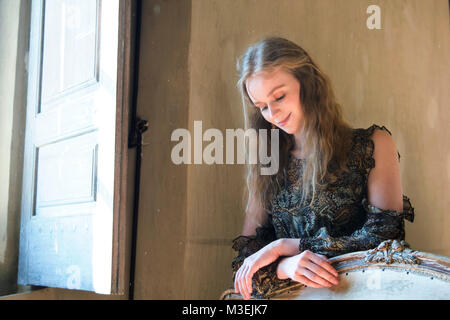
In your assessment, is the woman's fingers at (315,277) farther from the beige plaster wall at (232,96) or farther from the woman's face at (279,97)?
the woman's face at (279,97)

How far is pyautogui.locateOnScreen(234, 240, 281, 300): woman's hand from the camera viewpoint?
1.38m

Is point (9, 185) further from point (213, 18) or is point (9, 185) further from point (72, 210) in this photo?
point (213, 18)

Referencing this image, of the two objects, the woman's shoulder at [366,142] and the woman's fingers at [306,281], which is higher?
the woman's shoulder at [366,142]

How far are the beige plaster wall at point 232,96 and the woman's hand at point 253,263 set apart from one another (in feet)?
0.72

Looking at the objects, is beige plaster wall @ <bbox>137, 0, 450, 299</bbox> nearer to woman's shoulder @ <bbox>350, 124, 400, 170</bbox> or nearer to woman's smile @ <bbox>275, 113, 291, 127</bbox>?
woman's shoulder @ <bbox>350, 124, 400, 170</bbox>

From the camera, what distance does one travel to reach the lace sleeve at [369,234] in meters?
1.27

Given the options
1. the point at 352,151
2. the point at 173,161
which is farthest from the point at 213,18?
the point at 352,151

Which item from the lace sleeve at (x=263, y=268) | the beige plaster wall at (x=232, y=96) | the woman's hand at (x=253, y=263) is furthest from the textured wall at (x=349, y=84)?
the woman's hand at (x=253, y=263)

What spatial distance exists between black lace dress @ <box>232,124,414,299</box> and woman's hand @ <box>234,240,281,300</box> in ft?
0.05

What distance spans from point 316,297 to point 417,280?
0.89ft

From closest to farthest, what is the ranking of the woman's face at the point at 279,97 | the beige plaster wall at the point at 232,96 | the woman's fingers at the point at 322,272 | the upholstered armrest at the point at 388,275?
the upholstered armrest at the point at 388,275 → the woman's fingers at the point at 322,272 → the beige plaster wall at the point at 232,96 → the woman's face at the point at 279,97

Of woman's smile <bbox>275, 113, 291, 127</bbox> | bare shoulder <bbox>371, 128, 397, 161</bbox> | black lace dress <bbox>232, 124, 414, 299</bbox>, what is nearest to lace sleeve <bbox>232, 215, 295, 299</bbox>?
black lace dress <bbox>232, 124, 414, 299</bbox>

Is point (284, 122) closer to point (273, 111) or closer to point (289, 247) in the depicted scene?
point (273, 111)

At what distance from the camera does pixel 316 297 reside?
127cm
